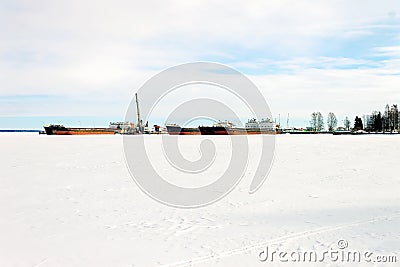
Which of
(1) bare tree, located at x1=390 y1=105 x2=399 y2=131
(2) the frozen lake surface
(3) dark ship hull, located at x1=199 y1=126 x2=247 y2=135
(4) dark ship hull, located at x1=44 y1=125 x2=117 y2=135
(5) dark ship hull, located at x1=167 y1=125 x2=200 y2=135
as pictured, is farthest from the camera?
(1) bare tree, located at x1=390 y1=105 x2=399 y2=131

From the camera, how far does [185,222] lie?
6258 mm

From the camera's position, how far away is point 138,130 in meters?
65.8

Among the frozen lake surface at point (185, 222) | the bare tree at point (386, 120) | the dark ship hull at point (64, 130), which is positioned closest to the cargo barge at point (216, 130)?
the dark ship hull at point (64, 130)

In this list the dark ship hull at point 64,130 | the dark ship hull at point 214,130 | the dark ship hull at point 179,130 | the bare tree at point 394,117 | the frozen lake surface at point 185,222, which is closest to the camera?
the frozen lake surface at point 185,222

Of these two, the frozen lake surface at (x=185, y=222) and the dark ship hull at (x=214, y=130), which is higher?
the dark ship hull at (x=214, y=130)

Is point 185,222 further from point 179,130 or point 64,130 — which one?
point 64,130

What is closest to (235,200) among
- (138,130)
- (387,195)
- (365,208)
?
(365,208)

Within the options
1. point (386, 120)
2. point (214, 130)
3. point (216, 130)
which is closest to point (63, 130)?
point (214, 130)

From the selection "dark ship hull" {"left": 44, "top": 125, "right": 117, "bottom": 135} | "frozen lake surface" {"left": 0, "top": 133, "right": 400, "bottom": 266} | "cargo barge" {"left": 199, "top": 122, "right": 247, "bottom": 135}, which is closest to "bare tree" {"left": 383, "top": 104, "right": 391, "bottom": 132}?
"cargo barge" {"left": 199, "top": 122, "right": 247, "bottom": 135}

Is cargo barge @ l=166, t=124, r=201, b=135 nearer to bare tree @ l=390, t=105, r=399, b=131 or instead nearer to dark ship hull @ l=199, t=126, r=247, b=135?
dark ship hull @ l=199, t=126, r=247, b=135

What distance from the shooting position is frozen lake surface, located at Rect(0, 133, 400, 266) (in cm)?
475

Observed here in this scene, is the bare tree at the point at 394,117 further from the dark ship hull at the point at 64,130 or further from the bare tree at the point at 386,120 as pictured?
the dark ship hull at the point at 64,130

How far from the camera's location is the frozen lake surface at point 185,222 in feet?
15.6

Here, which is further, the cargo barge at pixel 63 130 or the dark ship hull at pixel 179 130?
the dark ship hull at pixel 179 130
